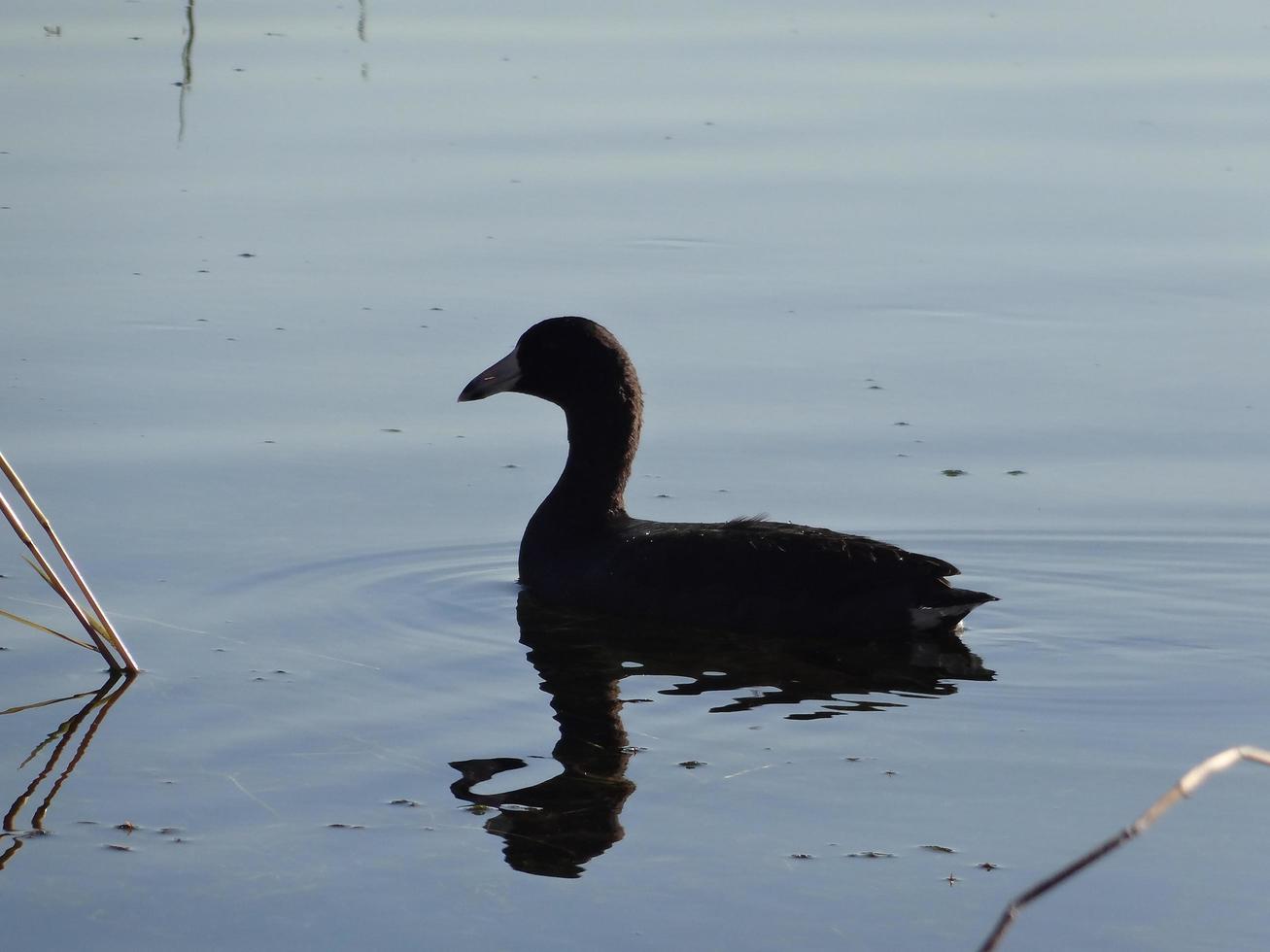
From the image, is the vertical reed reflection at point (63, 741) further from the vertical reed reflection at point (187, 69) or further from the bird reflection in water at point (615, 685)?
the vertical reed reflection at point (187, 69)

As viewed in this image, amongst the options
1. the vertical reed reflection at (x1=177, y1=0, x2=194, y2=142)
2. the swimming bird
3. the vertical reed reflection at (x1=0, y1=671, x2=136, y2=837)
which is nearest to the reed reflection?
the vertical reed reflection at (x1=0, y1=671, x2=136, y2=837)

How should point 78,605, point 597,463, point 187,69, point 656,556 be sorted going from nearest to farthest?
point 78,605 < point 656,556 < point 597,463 < point 187,69

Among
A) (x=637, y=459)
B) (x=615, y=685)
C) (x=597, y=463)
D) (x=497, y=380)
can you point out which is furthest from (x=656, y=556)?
(x=637, y=459)

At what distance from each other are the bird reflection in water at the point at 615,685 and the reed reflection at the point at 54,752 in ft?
3.56

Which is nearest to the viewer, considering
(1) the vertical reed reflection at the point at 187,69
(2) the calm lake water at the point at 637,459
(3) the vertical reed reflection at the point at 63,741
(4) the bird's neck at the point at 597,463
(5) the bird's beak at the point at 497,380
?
(2) the calm lake water at the point at 637,459

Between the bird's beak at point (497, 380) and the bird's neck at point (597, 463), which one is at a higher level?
the bird's beak at point (497, 380)

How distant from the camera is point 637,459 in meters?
9.46

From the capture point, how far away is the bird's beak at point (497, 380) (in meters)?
8.62

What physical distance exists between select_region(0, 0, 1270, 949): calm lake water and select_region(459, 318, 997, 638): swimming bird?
24 centimetres

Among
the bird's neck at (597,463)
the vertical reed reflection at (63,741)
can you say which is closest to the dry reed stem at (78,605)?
the vertical reed reflection at (63,741)

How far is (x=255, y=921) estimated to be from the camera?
191 inches

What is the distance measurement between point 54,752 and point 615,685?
72.0 inches

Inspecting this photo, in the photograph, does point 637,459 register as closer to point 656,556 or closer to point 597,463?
point 597,463

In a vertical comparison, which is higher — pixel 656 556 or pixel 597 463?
pixel 597 463
